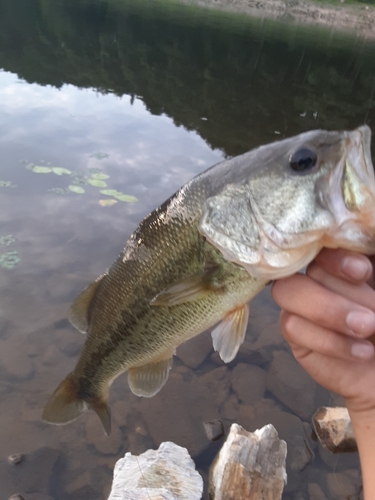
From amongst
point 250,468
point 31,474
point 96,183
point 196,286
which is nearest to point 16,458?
point 31,474

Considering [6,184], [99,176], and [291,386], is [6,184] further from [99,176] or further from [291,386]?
[291,386]

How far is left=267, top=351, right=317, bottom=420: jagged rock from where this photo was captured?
4.08 metres

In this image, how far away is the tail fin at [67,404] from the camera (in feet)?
8.56

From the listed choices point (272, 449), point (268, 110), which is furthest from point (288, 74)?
point (272, 449)

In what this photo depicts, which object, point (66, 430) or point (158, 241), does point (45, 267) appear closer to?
point (66, 430)

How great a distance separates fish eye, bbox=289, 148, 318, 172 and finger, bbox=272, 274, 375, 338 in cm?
45

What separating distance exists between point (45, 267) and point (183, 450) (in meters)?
3.48

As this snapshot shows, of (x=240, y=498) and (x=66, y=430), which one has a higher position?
(x=240, y=498)

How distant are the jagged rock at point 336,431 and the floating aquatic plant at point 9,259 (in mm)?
4494

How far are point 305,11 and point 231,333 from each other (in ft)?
209

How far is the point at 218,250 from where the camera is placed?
6.08 ft

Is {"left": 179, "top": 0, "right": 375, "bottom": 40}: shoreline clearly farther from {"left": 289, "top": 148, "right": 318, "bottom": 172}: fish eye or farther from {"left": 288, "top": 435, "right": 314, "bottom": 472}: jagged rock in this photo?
{"left": 289, "top": 148, "right": 318, "bottom": 172}: fish eye

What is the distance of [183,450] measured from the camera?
333cm

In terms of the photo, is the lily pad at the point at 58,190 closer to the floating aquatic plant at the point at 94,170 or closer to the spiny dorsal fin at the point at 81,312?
the floating aquatic plant at the point at 94,170
